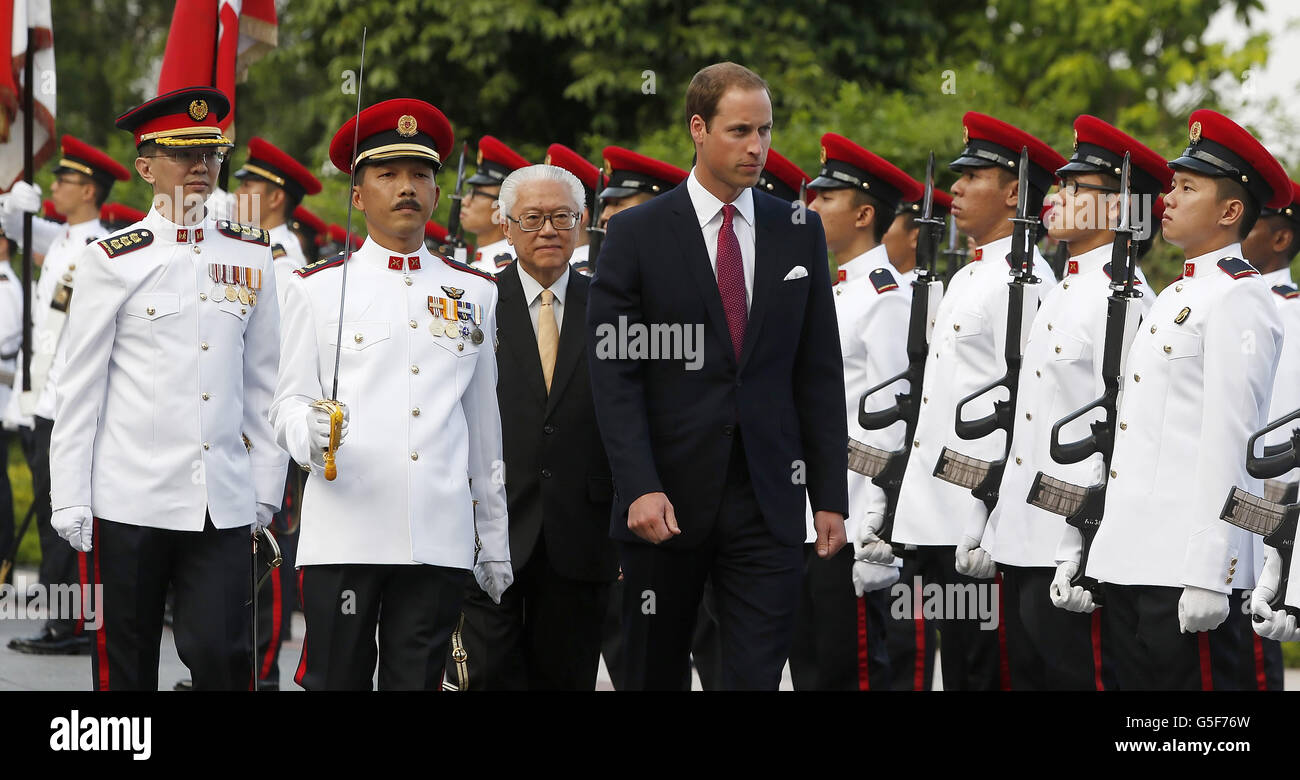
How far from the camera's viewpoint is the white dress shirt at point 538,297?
19.7 feet

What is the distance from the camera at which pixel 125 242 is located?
5617 mm

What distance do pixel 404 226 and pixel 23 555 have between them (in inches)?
341

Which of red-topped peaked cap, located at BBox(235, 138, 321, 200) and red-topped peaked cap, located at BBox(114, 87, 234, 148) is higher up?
red-topped peaked cap, located at BBox(235, 138, 321, 200)

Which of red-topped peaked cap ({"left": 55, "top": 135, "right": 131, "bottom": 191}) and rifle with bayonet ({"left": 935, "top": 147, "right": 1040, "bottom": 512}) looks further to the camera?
red-topped peaked cap ({"left": 55, "top": 135, "right": 131, "bottom": 191})

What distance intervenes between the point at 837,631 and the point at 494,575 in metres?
1.97

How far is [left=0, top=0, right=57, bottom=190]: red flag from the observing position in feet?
27.3

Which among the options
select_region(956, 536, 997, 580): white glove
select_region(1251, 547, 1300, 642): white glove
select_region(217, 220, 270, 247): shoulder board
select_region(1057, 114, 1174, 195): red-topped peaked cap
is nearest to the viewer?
select_region(1251, 547, 1300, 642): white glove

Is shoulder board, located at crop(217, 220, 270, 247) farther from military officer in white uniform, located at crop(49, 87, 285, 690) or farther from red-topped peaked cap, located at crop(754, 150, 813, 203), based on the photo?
red-topped peaked cap, located at crop(754, 150, 813, 203)

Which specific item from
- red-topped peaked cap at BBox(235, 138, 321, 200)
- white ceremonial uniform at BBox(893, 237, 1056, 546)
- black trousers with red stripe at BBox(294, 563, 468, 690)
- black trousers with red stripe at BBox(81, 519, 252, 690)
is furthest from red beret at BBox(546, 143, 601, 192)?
black trousers with red stripe at BBox(294, 563, 468, 690)

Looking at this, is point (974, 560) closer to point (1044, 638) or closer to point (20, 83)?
point (1044, 638)

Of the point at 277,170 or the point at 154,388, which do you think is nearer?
the point at 154,388

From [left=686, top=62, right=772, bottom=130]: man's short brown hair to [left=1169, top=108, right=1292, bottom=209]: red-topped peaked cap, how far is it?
65.1 inches

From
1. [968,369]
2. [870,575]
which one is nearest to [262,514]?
[870,575]

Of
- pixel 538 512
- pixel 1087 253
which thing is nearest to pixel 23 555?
pixel 538 512
